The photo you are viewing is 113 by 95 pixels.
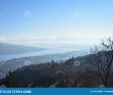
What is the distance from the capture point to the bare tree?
1876 inches

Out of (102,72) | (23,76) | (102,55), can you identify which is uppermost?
(102,55)

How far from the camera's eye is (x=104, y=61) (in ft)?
166

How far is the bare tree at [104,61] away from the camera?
47.7 m

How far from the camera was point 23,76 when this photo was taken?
142m

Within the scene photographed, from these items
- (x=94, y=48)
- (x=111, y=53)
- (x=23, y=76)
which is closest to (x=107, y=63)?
(x=111, y=53)
